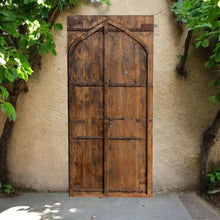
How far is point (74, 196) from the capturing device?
359 cm

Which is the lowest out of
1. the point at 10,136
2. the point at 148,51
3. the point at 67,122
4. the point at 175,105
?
the point at 10,136

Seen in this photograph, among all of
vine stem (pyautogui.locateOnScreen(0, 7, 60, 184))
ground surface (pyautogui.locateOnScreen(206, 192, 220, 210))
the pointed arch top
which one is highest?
the pointed arch top

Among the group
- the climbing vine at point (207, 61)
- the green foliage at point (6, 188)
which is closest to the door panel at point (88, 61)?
the climbing vine at point (207, 61)

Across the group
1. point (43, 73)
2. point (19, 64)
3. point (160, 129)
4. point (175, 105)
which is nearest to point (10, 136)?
point (43, 73)

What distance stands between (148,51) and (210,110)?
1351 millimetres

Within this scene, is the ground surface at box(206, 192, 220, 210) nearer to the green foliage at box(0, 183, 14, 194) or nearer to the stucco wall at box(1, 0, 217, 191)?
the stucco wall at box(1, 0, 217, 191)

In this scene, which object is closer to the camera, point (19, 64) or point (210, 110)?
point (19, 64)

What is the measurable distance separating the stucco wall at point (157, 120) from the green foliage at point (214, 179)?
0.72 feet

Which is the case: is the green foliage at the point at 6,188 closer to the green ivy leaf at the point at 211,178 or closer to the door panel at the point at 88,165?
the door panel at the point at 88,165

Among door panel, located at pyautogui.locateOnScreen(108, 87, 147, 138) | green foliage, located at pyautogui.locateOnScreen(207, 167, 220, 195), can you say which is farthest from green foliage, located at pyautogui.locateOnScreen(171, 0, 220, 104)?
green foliage, located at pyautogui.locateOnScreen(207, 167, 220, 195)

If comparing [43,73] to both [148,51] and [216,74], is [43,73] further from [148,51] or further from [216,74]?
[216,74]

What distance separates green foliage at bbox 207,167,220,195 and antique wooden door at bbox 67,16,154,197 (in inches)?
36.5

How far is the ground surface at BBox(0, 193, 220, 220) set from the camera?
9.75 feet

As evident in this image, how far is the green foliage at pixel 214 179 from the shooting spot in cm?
356
